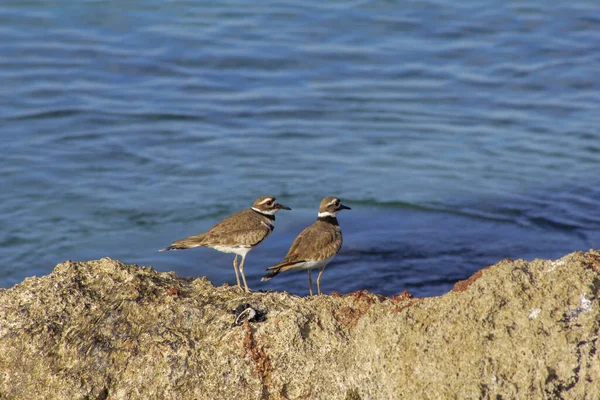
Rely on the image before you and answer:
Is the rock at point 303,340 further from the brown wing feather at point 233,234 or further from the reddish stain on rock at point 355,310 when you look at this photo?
the brown wing feather at point 233,234

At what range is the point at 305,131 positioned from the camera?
16781mm

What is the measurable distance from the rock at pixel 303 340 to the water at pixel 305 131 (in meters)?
4.80

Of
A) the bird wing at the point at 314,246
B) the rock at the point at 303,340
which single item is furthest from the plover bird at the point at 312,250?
the rock at the point at 303,340

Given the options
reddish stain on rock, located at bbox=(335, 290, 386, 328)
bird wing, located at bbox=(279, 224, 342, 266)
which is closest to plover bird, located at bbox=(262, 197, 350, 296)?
bird wing, located at bbox=(279, 224, 342, 266)

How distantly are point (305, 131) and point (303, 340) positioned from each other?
1147 cm

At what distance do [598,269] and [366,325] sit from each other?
1580 millimetres

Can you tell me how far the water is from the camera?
12.3 metres

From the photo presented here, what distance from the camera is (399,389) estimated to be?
204 inches

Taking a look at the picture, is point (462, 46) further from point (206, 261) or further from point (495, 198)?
point (206, 261)

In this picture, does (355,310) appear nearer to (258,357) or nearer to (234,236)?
(258,357)

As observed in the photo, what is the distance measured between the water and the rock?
480 centimetres

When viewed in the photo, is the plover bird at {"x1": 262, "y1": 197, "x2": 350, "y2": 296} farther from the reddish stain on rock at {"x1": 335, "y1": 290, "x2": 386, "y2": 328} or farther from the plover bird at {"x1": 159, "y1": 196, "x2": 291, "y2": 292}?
the reddish stain on rock at {"x1": 335, "y1": 290, "x2": 386, "y2": 328}

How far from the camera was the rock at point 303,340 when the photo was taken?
16.4ft

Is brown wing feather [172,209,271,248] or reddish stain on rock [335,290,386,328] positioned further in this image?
brown wing feather [172,209,271,248]
